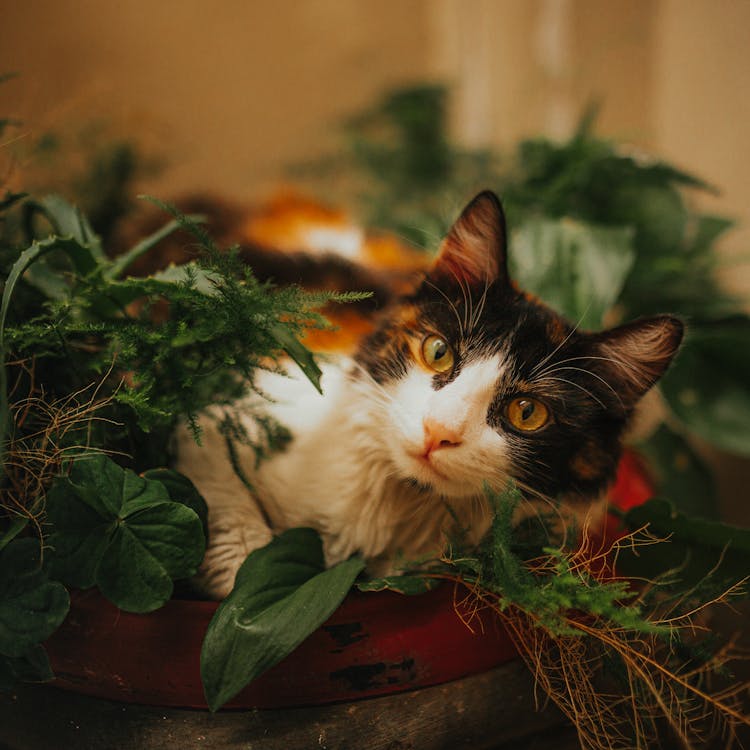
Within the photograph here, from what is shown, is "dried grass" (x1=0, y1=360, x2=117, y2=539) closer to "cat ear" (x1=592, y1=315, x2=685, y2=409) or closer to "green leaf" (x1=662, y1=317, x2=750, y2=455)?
"cat ear" (x1=592, y1=315, x2=685, y2=409)

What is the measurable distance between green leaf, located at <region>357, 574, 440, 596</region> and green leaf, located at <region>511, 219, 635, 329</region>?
1.95ft

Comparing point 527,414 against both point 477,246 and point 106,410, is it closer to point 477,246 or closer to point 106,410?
point 477,246

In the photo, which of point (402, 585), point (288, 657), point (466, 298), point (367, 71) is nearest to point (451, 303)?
point (466, 298)

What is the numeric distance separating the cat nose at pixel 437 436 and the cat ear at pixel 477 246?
0.27 meters

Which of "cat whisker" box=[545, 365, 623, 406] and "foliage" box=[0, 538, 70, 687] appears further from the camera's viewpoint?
"cat whisker" box=[545, 365, 623, 406]

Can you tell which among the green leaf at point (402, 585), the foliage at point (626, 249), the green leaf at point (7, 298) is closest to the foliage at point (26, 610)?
the green leaf at point (7, 298)

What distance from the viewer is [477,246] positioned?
2.89 ft

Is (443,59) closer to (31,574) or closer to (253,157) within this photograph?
(253,157)

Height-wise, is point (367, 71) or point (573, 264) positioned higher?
point (367, 71)

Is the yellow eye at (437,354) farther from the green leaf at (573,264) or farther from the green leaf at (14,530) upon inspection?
the green leaf at (14,530)

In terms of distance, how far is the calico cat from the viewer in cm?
76

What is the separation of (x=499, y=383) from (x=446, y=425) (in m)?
0.10

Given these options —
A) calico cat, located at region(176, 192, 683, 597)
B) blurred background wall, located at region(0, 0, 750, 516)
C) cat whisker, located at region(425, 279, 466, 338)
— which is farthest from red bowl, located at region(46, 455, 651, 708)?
blurred background wall, located at region(0, 0, 750, 516)

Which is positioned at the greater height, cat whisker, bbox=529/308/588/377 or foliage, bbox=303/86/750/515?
cat whisker, bbox=529/308/588/377
